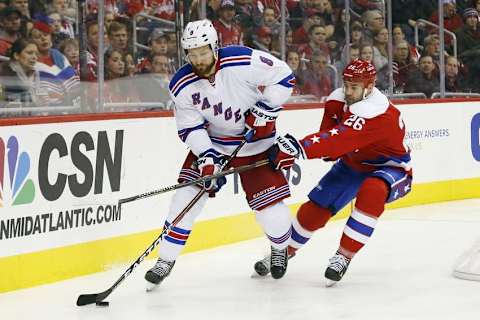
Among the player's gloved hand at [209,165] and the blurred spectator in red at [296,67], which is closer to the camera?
the player's gloved hand at [209,165]

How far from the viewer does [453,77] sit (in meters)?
8.77

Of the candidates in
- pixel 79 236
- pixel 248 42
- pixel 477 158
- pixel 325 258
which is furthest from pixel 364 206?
pixel 477 158

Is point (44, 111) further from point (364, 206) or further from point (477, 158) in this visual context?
point (477, 158)

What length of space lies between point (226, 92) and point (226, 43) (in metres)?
2.23

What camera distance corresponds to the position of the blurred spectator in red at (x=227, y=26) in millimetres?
6914

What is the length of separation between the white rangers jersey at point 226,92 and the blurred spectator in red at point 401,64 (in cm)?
368

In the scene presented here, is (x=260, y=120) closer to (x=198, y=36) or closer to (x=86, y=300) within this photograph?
(x=198, y=36)

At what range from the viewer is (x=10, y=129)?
4906 mm

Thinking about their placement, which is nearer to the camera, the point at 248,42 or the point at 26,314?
the point at 26,314

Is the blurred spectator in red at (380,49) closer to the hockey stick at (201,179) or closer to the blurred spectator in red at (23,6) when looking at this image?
the blurred spectator in red at (23,6)

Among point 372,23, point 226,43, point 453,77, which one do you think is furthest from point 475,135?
point 226,43

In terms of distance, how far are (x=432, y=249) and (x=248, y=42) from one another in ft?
6.53

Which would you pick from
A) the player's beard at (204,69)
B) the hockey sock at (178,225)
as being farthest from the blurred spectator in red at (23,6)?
the hockey sock at (178,225)

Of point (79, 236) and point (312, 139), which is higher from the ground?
point (312, 139)
